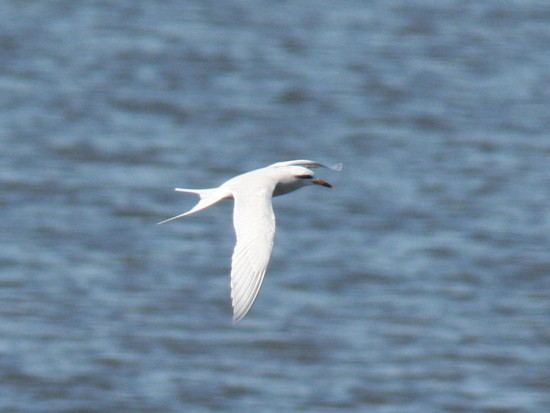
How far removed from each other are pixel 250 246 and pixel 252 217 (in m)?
0.30

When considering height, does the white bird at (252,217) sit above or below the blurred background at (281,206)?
below

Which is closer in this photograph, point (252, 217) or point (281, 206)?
point (252, 217)

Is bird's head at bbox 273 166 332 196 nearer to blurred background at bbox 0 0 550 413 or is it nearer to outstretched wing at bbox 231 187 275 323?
outstretched wing at bbox 231 187 275 323

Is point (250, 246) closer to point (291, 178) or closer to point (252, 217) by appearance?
point (252, 217)

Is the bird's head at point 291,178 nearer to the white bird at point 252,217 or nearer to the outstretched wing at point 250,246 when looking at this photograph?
the white bird at point 252,217

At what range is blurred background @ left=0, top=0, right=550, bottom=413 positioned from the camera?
1299 cm

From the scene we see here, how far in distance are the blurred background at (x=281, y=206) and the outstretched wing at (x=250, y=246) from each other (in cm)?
572

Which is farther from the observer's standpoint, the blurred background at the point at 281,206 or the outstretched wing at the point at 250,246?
the blurred background at the point at 281,206

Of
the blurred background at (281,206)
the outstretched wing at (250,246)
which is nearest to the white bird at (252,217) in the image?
the outstretched wing at (250,246)

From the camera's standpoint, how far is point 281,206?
16516mm

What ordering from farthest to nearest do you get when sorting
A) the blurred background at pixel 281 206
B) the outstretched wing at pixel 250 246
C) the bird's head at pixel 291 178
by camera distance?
1. the blurred background at pixel 281 206
2. the bird's head at pixel 291 178
3. the outstretched wing at pixel 250 246

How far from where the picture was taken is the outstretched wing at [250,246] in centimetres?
588

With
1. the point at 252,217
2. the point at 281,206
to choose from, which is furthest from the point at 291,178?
the point at 281,206

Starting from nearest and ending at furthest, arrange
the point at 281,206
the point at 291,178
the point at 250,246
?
the point at 250,246 < the point at 291,178 < the point at 281,206
